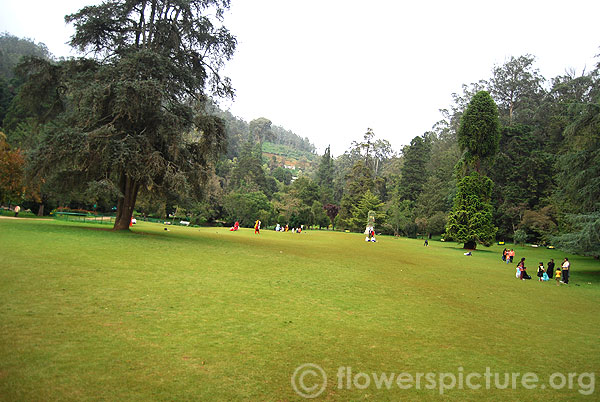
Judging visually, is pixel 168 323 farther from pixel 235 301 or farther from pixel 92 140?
pixel 92 140

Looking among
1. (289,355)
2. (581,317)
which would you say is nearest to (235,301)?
(289,355)

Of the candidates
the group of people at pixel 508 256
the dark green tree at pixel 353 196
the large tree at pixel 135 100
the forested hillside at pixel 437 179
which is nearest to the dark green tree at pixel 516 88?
the forested hillside at pixel 437 179

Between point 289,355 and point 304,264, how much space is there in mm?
11476

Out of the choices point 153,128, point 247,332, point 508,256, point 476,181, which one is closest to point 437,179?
point 476,181

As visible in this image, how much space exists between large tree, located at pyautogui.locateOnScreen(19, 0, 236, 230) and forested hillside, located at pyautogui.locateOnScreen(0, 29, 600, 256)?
25.3 inches

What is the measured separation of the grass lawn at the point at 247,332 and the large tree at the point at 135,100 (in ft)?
24.0

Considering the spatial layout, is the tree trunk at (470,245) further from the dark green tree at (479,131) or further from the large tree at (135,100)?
the large tree at (135,100)

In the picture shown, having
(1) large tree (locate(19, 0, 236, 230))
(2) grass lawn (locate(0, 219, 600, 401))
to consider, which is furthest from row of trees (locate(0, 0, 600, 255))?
(2) grass lawn (locate(0, 219, 600, 401))

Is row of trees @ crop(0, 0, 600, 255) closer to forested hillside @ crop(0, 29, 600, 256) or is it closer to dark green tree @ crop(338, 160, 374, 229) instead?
forested hillside @ crop(0, 29, 600, 256)

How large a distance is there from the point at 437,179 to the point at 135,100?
62084 mm

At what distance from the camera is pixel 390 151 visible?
126 meters

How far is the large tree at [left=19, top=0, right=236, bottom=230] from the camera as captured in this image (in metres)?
20.0

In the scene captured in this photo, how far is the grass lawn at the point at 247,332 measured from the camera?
490cm

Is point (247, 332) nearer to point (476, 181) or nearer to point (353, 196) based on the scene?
point (476, 181)
